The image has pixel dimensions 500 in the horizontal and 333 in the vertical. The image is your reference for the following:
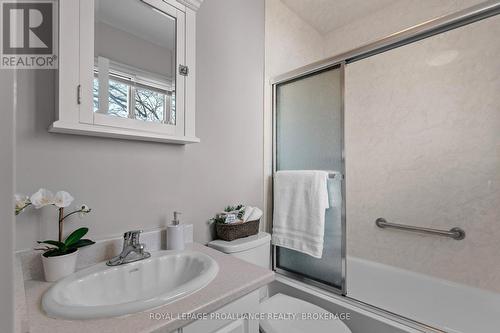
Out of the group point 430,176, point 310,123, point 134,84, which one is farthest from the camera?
point 430,176

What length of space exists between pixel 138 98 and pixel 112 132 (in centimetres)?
21

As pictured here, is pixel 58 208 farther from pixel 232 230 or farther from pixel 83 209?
pixel 232 230

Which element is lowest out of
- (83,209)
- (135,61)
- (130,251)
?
(130,251)

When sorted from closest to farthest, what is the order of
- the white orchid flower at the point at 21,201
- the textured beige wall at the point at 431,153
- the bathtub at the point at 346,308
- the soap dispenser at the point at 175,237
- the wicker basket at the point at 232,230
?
1. the white orchid flower at the point at 21,201
2. the soap dispenser at the point at 175,237
3. the bathtub at the point at 346,308
4. the wicker basket at the point at 232,230
5. the textured beige wall at the point at 431,153

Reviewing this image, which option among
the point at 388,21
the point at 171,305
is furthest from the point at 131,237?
the point at 388,21

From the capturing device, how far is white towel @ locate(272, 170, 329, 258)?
4.95ft

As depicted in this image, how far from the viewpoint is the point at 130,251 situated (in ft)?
3.20

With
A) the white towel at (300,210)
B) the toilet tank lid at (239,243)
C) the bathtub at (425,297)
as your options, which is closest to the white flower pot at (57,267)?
the toilet tank lid at (239,243)

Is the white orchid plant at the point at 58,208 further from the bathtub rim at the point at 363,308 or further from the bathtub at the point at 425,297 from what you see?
the bathtub at the point at 425,297

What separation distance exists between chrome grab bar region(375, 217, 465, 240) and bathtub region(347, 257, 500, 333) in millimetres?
329

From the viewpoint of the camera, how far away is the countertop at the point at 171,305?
583mm

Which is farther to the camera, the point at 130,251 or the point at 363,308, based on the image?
the point at 363,308

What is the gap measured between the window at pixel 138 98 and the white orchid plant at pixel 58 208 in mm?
345

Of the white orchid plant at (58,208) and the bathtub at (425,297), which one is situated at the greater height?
the white orchid plant at (58,208)
